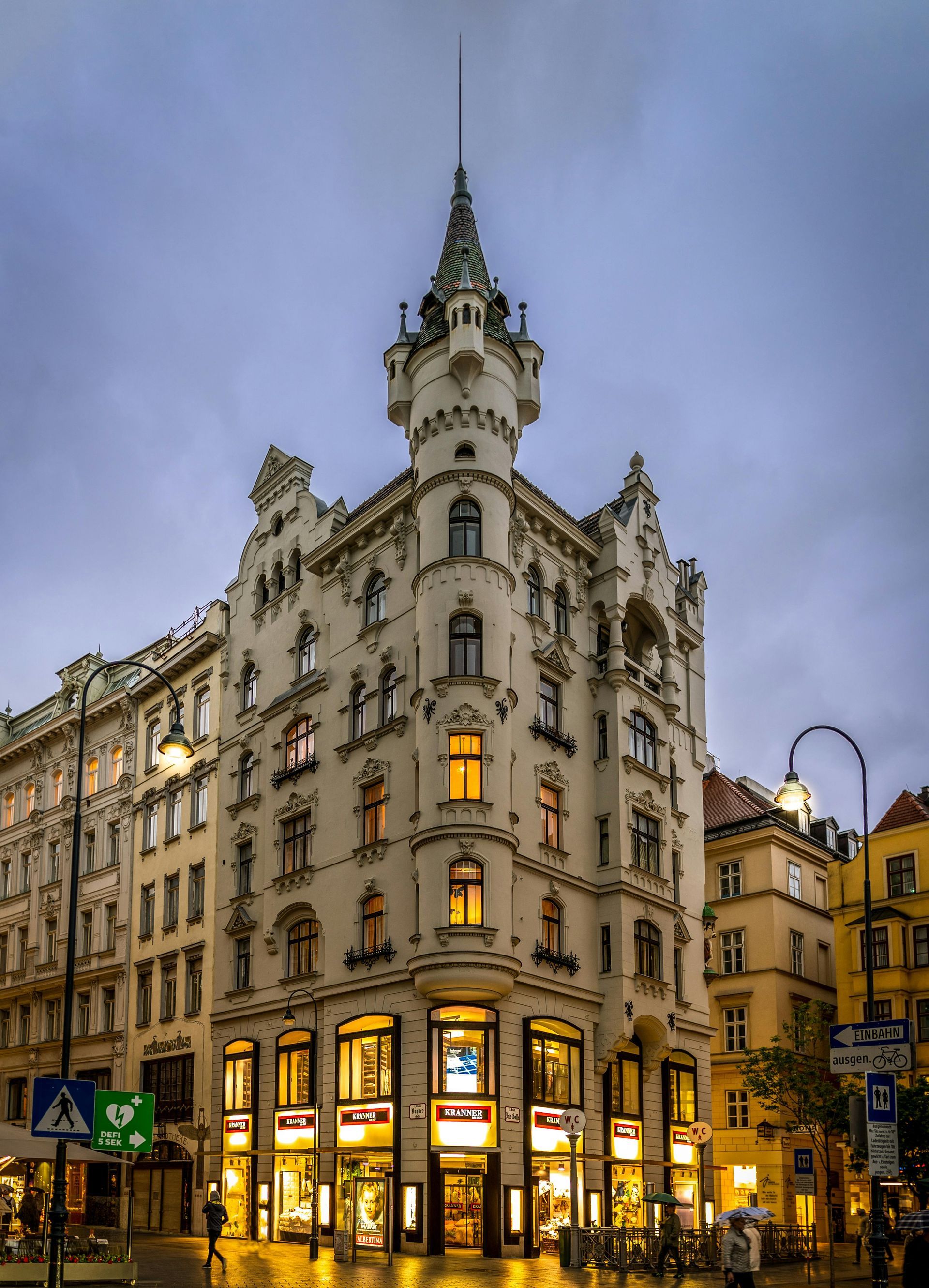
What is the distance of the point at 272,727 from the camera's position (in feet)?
161

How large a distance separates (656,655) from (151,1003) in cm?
2448

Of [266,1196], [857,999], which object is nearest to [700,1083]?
[857,999]

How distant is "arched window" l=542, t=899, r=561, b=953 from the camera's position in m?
41.3

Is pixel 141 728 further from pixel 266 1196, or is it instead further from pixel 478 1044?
pixel 478 1044

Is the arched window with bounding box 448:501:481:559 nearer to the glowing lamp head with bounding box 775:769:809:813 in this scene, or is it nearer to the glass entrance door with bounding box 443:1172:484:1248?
the glowing lamp head with bounding box 775:769:809:813

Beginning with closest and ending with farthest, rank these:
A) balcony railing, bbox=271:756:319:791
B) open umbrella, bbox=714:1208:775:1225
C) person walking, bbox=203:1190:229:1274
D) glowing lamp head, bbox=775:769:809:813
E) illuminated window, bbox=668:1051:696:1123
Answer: open umbrella, bbox=714:1208:775:1225 < glowing lamp head, bbox=775:769:809:813 < person walking, bbox=203:1190:229:1274 < illuminated window, bbox=668:1051:696:1123 < balcony railing, bbox=271:756:319:791

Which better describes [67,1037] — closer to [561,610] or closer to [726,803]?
[561,610]

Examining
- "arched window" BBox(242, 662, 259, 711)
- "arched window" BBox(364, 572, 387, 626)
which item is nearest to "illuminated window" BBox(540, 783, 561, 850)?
"arched window" BBox(364, 572, 387, 626)

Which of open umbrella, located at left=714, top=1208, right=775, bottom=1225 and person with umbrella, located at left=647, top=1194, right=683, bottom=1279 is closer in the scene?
open umbrella, located at left=714, top=1208, right=775, bottom=1225

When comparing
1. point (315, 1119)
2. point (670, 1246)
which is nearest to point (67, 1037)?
point (670, 1246)

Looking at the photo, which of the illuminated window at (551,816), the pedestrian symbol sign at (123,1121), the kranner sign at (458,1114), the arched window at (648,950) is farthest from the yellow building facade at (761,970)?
the pedestrian symbol sign at (123,1121)

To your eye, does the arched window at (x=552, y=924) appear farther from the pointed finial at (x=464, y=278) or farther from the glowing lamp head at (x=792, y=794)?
the pointed finial at (x=464, y=278)

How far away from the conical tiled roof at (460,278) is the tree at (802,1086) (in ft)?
89.5

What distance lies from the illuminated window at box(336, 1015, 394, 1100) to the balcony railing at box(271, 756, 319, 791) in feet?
30.0
